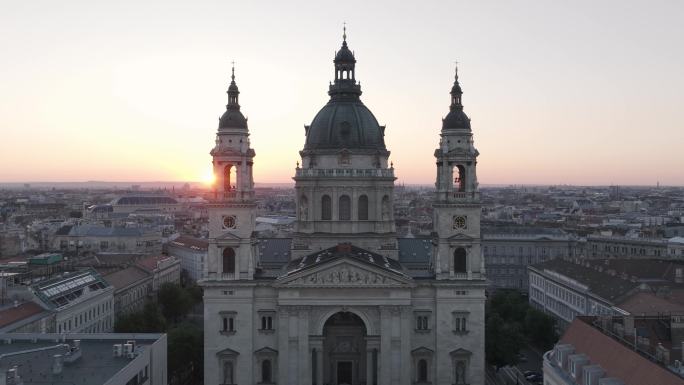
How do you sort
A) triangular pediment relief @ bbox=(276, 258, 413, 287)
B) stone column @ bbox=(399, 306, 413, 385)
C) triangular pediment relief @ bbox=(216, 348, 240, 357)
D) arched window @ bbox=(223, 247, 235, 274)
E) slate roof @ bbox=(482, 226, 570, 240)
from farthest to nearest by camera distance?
1. slate roof @ bbox=(482, 226, 570, 240)
2. arched window @ bbox=(223, 247, 235, 274)
3. triangular pediment relief @ bbox=(216, 348, 240, 357)
4. stone column @ bbox=(399, 306, 413, 385)
5. triangular pediment relief @ bbox=(276, 258, 413, 287)

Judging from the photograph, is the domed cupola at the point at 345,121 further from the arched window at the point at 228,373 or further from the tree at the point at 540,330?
the tree at the point at 540,330

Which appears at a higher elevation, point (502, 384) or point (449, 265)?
point (449, 265)

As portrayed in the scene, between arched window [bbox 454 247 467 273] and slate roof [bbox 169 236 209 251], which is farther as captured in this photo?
slate roof [bbox 169 236 209 251]

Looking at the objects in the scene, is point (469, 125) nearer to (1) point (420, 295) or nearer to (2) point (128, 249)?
(1) point (420, 295)

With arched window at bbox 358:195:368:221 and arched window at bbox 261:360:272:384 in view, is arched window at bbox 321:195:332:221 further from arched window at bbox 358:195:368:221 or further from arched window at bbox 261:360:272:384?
arched window at bbox 261:360:272:384

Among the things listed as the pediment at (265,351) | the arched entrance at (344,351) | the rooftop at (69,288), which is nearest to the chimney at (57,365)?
the pediment at (265,351)

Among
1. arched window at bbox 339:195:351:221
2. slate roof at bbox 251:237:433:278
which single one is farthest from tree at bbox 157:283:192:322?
arched window at bbox 339:195:351:221

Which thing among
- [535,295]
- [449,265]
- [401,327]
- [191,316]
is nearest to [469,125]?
[449,265]
